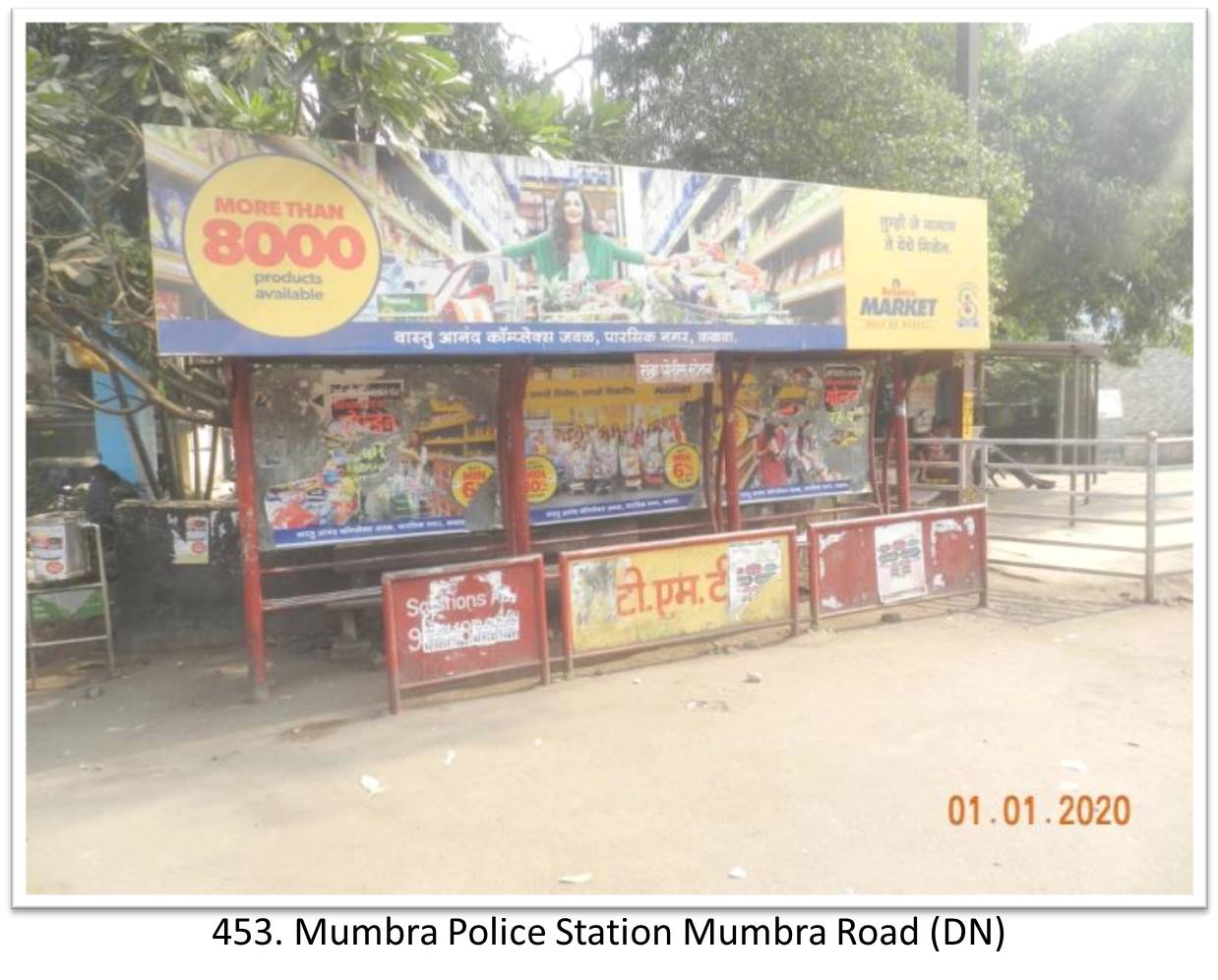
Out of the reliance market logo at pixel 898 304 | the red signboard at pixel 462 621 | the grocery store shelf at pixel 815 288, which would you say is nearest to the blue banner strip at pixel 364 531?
the red signboard at pixel 462 621

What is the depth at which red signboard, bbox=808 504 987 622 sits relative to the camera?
817 cm

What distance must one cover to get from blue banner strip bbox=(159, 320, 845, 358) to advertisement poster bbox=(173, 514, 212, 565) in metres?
2.94

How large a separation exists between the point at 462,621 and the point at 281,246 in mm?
2837

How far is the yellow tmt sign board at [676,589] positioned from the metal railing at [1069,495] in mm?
2903

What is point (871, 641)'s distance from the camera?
25.9ft

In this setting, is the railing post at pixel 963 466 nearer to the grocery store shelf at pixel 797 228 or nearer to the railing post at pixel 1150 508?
the railing post at pixel 1150 508

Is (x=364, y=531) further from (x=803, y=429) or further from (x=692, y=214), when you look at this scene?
(x=803, y=429)

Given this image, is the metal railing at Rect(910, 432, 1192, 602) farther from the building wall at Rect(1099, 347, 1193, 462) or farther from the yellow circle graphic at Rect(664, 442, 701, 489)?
the building wall at Rect(1099, 347, 1193, 462)

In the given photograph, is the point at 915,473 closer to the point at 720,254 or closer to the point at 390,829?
the point at 720,254

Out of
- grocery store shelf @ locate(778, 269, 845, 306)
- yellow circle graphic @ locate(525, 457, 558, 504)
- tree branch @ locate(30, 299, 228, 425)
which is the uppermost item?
grocery store shelf @ locate(778, 269, 845, 306)

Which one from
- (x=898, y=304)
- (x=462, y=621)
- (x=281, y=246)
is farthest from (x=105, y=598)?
(x=898, y=304)

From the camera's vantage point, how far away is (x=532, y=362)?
7852mm

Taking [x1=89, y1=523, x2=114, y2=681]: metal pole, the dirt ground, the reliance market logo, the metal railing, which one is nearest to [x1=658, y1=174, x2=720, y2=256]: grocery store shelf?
the reliance market logo
